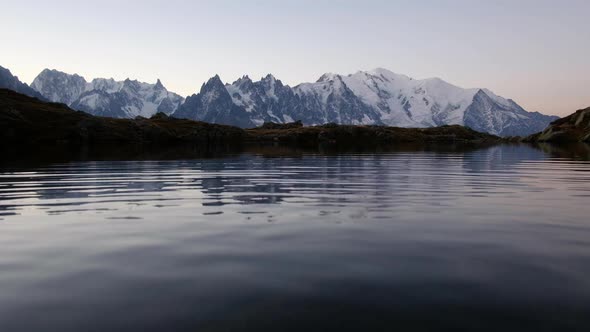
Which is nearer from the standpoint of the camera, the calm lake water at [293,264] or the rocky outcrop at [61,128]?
the calm lake water at [293,264]

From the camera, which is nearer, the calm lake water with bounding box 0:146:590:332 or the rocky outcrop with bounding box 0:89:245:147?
the calm lake water with bounding box 0:146:590:332

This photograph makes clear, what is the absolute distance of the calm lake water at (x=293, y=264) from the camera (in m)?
8.45

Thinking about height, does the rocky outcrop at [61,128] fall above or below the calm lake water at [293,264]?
above

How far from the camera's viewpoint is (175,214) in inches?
822

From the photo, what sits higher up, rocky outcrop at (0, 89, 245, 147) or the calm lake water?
rocky outcrop at (0, 89, 245, 147)

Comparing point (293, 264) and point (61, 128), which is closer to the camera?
point (293, 264)

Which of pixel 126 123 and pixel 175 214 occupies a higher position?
pixel 126 123

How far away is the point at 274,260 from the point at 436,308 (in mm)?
5046

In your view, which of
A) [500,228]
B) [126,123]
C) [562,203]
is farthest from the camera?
[126,123]

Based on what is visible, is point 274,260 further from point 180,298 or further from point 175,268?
point 180,298

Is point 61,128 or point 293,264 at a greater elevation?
point 61,128

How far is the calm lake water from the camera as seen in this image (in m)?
8.45

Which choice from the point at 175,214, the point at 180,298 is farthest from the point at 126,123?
the point at 180,298

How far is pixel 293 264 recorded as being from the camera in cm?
1212
